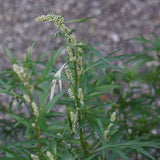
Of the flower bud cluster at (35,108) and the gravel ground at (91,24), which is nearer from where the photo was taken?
the flower bud cluster at (35,108)

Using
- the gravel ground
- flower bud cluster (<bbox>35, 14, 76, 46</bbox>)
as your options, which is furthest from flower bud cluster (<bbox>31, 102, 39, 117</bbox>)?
the gravel ground

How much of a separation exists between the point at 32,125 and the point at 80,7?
3.74 meters

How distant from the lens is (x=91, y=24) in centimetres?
426

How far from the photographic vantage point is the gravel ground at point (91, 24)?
13.3 feet

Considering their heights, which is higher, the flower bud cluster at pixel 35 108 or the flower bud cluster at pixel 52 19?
the flower bud cluster at pixel 52 19

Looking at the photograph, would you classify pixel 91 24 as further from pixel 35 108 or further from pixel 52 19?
pixel 35 108

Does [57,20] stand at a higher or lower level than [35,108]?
higher

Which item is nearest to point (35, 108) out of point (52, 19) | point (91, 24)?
point (52, 19)

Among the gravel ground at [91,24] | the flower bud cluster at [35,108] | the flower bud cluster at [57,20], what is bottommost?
the flower bud cluster at [35,108]

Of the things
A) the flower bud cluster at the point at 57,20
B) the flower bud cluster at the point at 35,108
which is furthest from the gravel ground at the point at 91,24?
the flower bud cluster at the point at 35,108

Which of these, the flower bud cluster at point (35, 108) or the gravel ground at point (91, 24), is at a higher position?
the gravel ground at point (91, 24)

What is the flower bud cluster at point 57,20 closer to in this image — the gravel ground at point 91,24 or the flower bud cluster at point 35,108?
the flower bud cluster at point 35,108

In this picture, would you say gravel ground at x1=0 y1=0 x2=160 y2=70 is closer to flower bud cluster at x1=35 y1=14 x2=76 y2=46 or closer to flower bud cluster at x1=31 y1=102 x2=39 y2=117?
flower bud cluster at x1=35 y1=14 x2=76 y2=46

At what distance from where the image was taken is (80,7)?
446 cm
